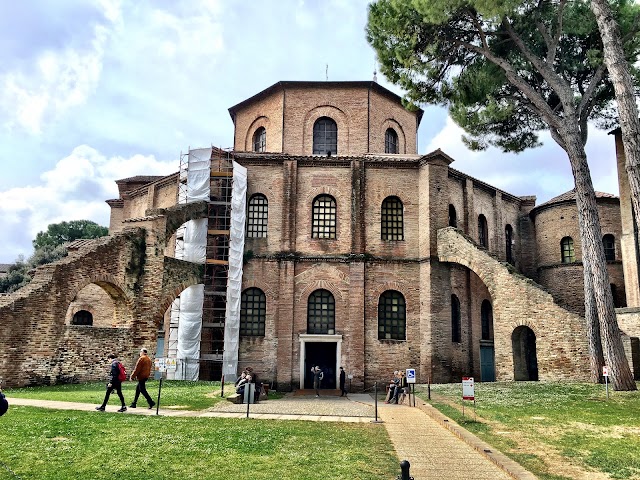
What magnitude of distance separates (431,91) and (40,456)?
1861 cm

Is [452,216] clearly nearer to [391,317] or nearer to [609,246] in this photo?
[391,317]

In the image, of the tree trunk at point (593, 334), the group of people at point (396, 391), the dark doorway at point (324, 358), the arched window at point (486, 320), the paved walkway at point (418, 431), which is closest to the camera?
the paved walkway at point (418, 431)

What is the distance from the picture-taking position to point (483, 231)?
1053 inches

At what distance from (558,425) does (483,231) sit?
16794mm

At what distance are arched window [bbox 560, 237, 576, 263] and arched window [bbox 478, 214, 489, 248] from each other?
14.3 ft

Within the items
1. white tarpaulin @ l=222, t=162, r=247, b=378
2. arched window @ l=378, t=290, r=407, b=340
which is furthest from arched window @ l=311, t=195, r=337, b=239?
arched window @ l=378, t=290, r=407, b=340

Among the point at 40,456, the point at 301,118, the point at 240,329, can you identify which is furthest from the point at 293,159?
the point at 40,456

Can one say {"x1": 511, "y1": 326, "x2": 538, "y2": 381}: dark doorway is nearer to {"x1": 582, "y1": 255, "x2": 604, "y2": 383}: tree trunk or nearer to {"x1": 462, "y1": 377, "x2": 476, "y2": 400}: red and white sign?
{"x1": 582, "y1": 255, "x2": 604, "y2": 383}: tree trunk

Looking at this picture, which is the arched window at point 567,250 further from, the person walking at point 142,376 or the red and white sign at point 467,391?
the person walking at point 142,376

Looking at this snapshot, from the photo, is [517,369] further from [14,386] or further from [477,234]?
[14,386]

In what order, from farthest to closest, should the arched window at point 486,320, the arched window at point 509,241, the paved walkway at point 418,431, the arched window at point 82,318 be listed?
1. the arched window at point 509,241
2. the arched window at point 82,318
3. the arched window at point 486,320
4. the paved walkway at point 418,431

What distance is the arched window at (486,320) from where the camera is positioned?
24.9m

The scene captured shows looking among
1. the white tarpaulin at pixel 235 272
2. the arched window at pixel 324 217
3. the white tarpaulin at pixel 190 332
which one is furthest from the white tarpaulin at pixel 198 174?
the arched window at pixel 324 217

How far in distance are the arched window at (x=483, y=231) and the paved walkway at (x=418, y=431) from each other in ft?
42.4
